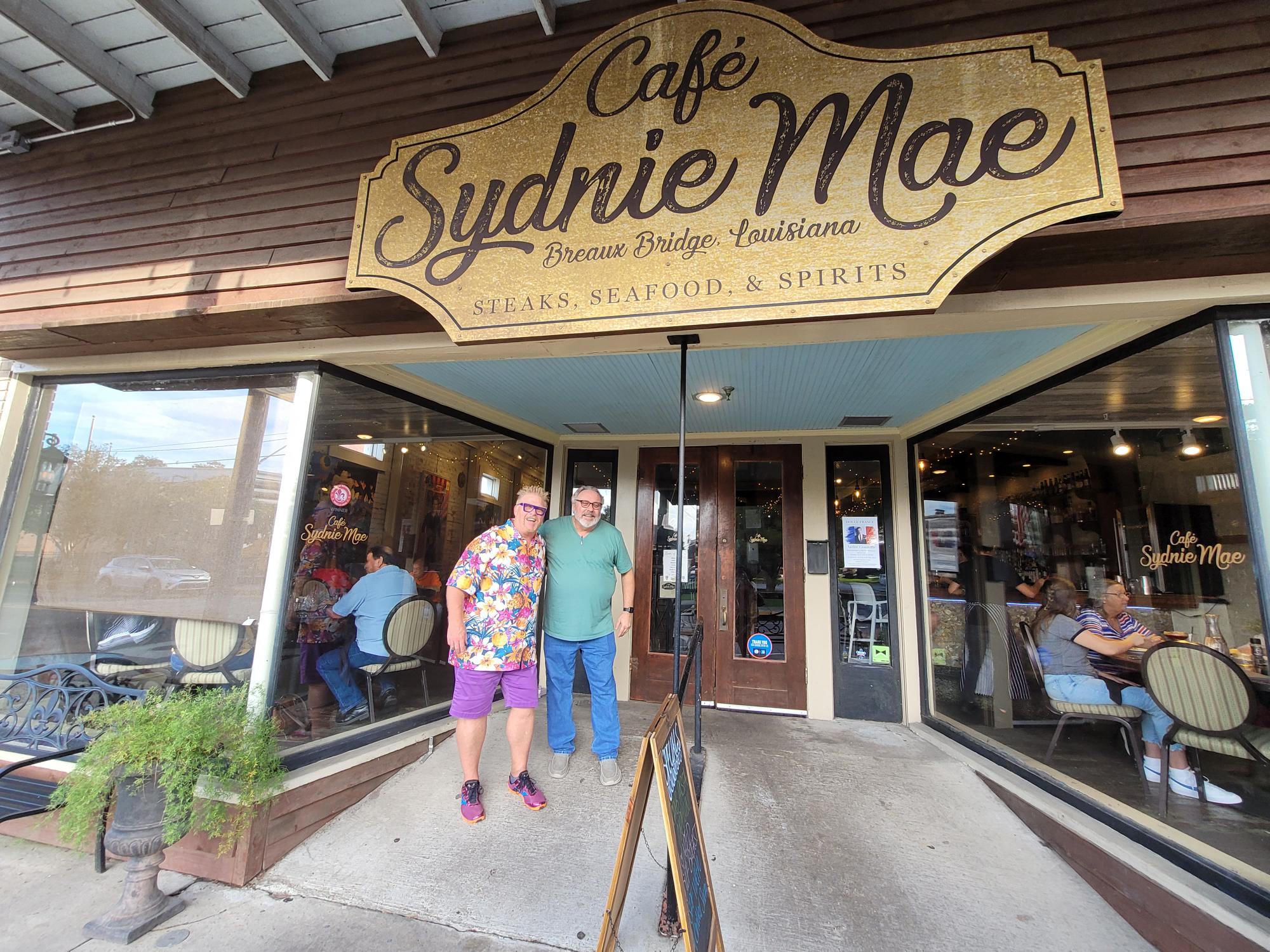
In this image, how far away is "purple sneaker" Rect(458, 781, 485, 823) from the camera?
2297mm

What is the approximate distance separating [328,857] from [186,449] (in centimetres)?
230

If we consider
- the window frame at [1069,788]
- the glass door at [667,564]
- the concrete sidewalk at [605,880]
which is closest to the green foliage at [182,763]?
the concrete sidewalk at [605,880]

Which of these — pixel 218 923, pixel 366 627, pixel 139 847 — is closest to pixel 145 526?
pixel 366 627

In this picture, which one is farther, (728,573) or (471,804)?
(728,573)

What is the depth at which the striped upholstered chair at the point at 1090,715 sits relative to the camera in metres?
2.35

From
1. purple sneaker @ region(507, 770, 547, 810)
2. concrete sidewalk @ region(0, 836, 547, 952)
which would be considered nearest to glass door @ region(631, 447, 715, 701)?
purple sneaker @ region(507, 770, 547, 810)

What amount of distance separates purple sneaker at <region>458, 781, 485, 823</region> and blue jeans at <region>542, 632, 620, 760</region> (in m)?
0.47

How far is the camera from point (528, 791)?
2381 millimetres

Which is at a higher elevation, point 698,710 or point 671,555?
point 671,555

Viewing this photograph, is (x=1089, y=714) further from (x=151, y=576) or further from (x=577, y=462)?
(x=151, y=576)

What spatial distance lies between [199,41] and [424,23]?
1137 millimetres

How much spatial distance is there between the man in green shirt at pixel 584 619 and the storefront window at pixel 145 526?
146cm

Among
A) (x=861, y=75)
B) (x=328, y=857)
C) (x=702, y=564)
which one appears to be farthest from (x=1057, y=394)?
(x=328, y=857)

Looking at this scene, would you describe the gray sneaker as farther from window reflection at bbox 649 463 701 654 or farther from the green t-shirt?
window reflection at bbox 649 463 701 654
